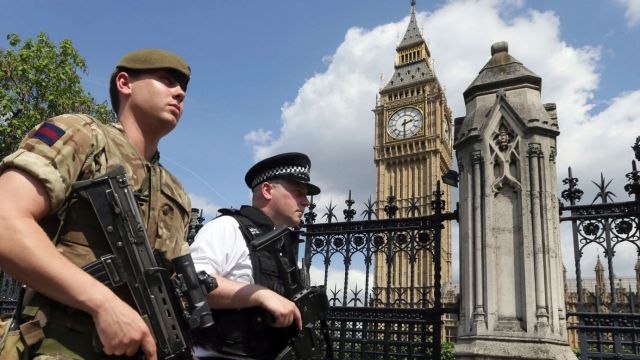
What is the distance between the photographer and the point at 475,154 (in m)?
6.50

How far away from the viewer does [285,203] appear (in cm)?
296

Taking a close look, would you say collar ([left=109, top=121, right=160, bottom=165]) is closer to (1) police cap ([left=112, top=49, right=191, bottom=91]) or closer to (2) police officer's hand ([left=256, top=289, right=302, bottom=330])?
(1) police cap ([left=112, top=49, right=191, bottom=91])

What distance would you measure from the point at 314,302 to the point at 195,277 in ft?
3.34

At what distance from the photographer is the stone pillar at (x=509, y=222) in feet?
18.2

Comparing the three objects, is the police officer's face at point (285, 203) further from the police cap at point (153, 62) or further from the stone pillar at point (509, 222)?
the stone pillar at point (509, 222)

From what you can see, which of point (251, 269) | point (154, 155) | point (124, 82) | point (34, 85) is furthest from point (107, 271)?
point (34, 85)

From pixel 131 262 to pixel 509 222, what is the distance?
5485 millimetres

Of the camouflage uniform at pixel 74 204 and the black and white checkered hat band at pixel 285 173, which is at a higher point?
the black and white checkered hat band at pixel 285 173

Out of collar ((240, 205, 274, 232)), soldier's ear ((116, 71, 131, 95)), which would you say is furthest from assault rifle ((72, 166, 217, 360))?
collar ((240, 205, 274, 232))

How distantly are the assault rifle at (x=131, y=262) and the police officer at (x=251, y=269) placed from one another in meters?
0.62

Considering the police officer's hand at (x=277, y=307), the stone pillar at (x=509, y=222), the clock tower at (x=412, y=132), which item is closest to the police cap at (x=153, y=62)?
the police officer's hand at (x=277, y=307)

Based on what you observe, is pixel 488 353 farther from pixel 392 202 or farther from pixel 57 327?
pixel 57 327

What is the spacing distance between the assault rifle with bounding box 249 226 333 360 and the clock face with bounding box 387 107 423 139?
185 feet

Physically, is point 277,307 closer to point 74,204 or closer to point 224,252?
point 224,252
